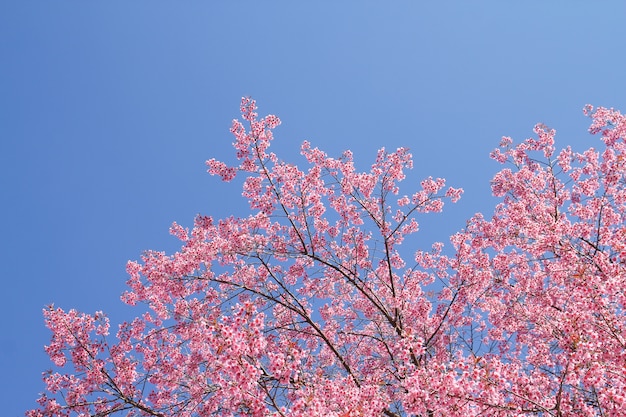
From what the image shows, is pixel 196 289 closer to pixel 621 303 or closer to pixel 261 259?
pixel 261 259

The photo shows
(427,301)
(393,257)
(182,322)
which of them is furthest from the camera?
(393,257)

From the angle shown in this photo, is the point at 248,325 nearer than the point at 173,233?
Yes

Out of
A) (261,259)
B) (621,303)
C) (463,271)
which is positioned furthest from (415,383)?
(463,271)

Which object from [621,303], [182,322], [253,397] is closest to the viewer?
[253,397]

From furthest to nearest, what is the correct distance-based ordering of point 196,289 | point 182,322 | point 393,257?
point 393,257 → point 196,289 → point 182,322

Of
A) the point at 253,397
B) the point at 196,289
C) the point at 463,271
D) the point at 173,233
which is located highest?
the point at 173,233

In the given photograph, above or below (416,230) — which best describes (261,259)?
below

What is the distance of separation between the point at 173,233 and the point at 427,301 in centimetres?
703

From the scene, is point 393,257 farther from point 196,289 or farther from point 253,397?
point 253,397

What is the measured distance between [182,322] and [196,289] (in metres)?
1.00

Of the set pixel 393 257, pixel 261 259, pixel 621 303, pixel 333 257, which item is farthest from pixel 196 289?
pixel 621 303

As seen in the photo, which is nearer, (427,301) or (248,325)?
(248,325)

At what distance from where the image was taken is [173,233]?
12266 millimetres

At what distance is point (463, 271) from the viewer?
443 inches
